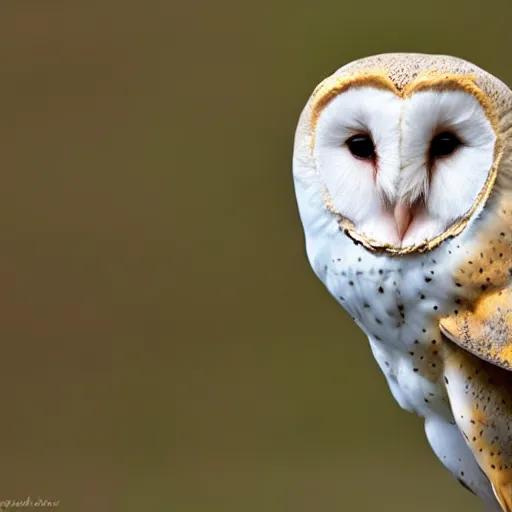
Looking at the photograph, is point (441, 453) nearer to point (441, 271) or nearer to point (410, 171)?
point (441, 271)

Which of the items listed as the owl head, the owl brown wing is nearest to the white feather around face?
the owl head

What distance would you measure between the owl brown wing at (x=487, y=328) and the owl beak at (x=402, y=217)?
0.38 ft

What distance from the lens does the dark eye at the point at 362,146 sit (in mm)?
1231

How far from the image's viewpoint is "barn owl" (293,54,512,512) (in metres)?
1.18

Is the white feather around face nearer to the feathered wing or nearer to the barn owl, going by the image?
the barn owl

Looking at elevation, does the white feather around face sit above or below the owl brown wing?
above

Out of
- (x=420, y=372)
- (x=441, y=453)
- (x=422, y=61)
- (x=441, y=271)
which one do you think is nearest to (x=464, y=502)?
(x=441, y=453)

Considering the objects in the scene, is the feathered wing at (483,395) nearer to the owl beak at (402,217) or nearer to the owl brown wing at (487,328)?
the owl brown wing at (487,328)

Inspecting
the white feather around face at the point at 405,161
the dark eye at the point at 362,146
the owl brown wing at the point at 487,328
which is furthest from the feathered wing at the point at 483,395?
the dark eye at the point at 362,146

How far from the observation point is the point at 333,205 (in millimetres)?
1252

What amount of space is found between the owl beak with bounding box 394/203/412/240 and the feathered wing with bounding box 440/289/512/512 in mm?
118

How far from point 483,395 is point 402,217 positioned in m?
0.23

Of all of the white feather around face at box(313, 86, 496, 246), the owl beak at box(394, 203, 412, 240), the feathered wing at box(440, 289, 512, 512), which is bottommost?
the feathered wing at box(440, 289, 512, 512)

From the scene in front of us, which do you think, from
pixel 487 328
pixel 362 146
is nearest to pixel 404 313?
pixel 487 328
